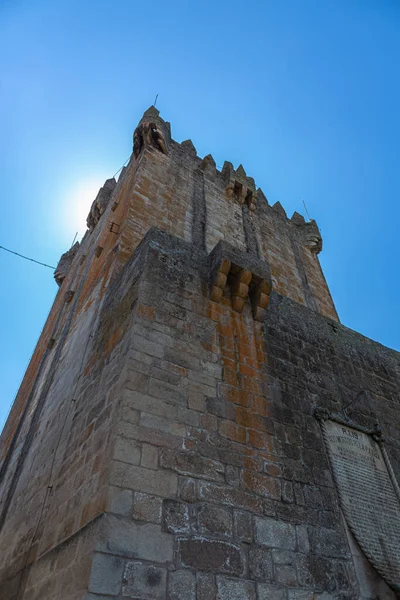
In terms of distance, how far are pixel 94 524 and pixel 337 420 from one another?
142 inches

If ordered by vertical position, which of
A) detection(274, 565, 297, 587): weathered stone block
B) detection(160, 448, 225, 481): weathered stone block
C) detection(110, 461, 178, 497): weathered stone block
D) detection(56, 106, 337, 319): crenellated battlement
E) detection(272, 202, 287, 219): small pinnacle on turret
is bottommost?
detection(274, 565, 297, 587): weathered stone block

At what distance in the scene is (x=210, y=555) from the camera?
11.6ft

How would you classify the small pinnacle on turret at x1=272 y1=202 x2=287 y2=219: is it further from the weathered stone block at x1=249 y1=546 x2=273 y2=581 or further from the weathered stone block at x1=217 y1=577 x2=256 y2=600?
the weathered stone block at x1=217 y1=577 x2=256 y2=600

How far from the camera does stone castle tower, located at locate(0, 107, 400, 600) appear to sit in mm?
3432

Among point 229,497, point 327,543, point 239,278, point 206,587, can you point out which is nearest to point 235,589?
point 206,587

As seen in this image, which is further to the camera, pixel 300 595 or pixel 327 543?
pixel 327 543

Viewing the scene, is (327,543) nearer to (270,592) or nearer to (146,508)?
(270,592)

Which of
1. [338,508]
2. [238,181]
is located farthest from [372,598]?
[238,181]

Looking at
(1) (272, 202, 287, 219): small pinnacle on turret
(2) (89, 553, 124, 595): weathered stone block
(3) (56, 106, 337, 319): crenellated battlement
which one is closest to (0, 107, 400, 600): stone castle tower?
(2) (89, 553, 124, 595): weathered stone block

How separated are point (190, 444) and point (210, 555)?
0.93 metres

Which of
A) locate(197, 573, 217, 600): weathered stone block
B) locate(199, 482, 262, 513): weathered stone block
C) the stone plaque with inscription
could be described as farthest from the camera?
the stone plaque with inscription

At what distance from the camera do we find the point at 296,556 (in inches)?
159

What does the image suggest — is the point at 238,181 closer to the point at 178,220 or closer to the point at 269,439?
the point at 178,220

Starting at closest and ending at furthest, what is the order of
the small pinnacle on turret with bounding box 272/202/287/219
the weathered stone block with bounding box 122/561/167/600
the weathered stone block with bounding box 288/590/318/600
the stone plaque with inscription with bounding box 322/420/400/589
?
the weathered stone block with bounding box 122/561/167/600 → the weathered stone block with bounding box 288/590/318/600 → the stone plaque with inscription with bounding box 322/420/400/589 → the small pinnacle on turret with bounding box 272/202/287/219
